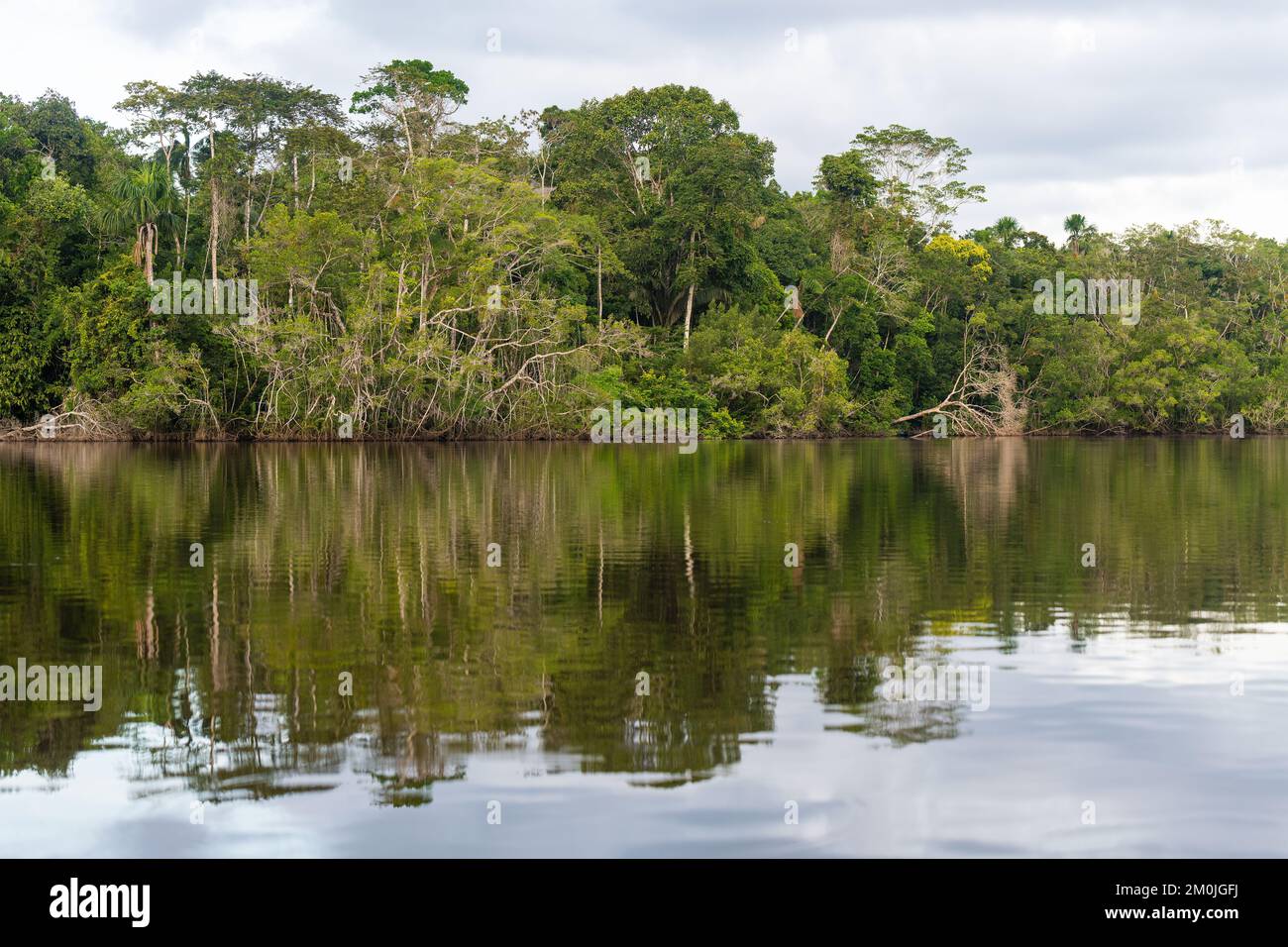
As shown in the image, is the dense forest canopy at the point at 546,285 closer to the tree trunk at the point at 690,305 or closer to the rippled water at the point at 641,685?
the tree trunk at the point at 690,305

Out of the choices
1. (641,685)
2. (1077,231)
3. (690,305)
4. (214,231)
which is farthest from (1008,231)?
(641,685)

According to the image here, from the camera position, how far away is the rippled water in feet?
21.7

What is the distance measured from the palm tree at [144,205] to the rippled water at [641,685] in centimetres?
3733

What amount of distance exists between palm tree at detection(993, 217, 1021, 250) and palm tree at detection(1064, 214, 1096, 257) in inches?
180

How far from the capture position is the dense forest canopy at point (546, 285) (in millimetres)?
52625

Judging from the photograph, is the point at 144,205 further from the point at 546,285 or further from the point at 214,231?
the point at 546,285

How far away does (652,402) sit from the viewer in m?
61.5

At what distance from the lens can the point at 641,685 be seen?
368 inches

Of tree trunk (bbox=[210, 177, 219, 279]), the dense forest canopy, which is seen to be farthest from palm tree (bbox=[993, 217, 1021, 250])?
tree trunk (bbox=[210, 177, 219, 279])

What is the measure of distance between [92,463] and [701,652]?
31.6m

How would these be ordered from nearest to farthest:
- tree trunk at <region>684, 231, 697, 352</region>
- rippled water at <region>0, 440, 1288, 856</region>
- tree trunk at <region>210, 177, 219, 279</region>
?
rippled water at <region>0, 440, 1288, 856</region> → tree trunk at <region>210, 177, 219, 279</region> → tree trunk at <region>684, 231, 697, 352</region>

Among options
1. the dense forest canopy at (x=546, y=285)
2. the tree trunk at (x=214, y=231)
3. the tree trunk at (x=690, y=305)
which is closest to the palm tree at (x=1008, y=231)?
the dense forest canopy at (x=546, y=285)

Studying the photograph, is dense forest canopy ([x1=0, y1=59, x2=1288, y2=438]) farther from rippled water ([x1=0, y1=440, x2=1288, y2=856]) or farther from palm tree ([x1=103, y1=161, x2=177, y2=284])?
rippled water ([x1=0, y1=440, x2=1288, y2=856])
